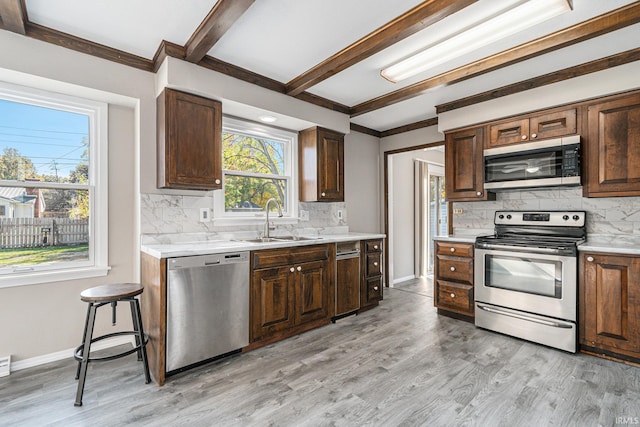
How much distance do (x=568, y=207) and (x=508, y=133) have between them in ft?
3.10

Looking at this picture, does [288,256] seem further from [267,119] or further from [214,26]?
[214,26]

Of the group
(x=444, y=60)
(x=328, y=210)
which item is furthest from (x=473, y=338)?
(x=444, y=60)

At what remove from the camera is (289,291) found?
9.55ft

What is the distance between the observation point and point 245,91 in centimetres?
299

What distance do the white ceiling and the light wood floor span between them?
8.17 ft

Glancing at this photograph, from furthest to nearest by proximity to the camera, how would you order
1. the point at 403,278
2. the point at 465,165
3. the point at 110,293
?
the point at 403,278, the point at 465,165, the point at 110,293

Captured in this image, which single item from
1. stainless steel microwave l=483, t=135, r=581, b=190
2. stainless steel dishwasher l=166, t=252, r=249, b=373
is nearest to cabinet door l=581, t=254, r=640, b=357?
stainless steel microwave l=483, t=135, r=581, b=190

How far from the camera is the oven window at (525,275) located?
2727mm

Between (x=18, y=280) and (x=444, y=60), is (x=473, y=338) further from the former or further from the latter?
(x=18, y=280)

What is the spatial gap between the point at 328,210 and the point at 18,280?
3.07 metres

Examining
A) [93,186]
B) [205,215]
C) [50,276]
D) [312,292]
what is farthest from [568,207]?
[50,276]

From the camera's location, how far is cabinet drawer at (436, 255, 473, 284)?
3.33 m

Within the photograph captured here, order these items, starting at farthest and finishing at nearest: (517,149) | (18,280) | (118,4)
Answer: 1. (517,149)
2. (18,280)
3. (118,4)

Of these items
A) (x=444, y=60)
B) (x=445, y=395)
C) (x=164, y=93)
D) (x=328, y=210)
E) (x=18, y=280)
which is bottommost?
(x=445, y=395)
